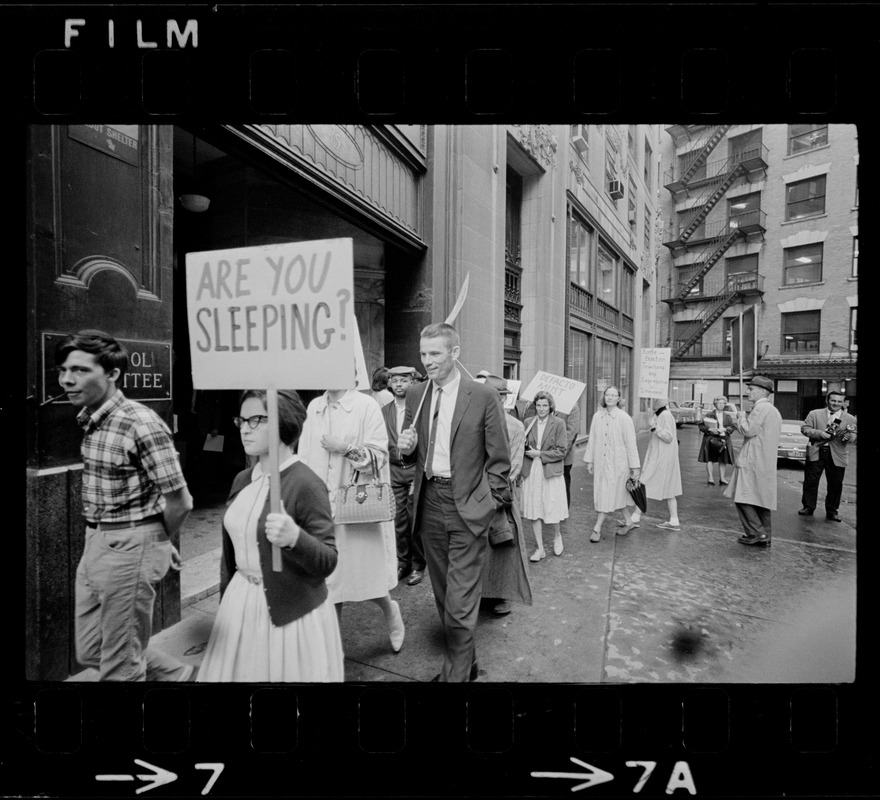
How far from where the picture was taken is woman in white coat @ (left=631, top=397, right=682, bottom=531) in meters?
5.09

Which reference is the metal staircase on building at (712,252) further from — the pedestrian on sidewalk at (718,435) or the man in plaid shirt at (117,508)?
the man in plaid shirt at (117,508)

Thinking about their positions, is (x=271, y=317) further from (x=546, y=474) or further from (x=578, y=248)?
(x=578, y=248)

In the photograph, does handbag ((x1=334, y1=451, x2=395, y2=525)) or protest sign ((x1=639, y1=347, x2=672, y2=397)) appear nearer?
handbag ((x1=334, y1=451, x2=395, y2=525))

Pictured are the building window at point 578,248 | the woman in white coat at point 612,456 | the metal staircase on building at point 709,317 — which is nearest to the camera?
the metal staircase on building at point 709,317

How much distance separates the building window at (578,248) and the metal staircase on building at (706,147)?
2.17 metres

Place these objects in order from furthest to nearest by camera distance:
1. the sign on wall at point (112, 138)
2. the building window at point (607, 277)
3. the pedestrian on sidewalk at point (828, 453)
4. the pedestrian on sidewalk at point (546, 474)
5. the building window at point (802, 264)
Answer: the building window at point (607, 277)
the pedestrian on sidewalk at point (546, 474)
the pedestrian on sidewalk at point (828, 453)
the building window at point (802, 264)
the sign on wall at point (112, 138)

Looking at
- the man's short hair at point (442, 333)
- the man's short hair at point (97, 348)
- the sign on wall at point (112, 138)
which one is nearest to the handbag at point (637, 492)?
the man's short hair at point (442, 333)

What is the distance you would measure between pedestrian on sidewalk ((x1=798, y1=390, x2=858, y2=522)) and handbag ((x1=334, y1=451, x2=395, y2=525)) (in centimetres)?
377

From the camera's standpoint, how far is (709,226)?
473 centimetres

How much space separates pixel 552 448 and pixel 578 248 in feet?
10.7

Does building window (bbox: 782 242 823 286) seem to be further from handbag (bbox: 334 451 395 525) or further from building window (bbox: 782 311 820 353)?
handbag (bbox: 334 451 395 525)

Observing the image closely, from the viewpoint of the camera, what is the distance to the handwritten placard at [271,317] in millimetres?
1906
